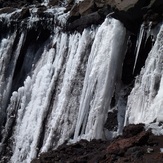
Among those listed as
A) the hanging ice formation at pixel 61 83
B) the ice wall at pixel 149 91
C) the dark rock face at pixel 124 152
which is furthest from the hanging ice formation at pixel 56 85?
the dark rock face at pixel 124 152

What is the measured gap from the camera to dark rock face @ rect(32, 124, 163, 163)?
10.8 metres

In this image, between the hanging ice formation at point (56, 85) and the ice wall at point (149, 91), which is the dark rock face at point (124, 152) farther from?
the hanging ice formation at point (56, 85)

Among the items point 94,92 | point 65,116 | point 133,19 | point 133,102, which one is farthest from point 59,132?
point 133,19

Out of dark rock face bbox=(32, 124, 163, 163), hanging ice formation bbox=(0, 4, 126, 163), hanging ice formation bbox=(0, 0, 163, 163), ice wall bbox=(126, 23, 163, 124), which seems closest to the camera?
dark rock face bbox=(32, 124, 163, 163)

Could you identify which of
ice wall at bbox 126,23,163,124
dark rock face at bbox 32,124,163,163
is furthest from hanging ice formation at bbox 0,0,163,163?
dark rock face at bbox 32,124,163,163

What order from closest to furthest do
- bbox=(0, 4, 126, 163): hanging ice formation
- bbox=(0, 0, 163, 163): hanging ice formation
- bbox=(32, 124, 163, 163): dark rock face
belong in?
bbox=(32, 124, 163, 163): dark rock face, bbox=(0, 0, 163, 163): hanging ice formation, bbox=(0, 4, 126, 163): hanging ice formation

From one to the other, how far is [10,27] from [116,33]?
8.87 m

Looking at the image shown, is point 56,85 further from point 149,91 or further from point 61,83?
point 149,91

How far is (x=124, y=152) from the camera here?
11.2m

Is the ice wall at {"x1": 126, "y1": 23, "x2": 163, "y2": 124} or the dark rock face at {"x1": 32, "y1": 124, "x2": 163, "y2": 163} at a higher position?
the ice wall at {"x1": 126, "y1": 23, "x2": 163, "y2": 124}

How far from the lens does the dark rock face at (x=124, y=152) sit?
1077 cm

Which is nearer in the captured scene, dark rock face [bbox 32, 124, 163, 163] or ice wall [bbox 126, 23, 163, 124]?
dark rock face [bbox 32, 124, 163, 163]

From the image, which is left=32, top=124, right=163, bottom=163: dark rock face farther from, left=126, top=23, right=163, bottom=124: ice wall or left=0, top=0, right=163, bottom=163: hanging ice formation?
left=126, top=23, right=163, bottom=124: ice wall

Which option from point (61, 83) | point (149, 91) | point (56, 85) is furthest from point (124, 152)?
point (56, 85)
